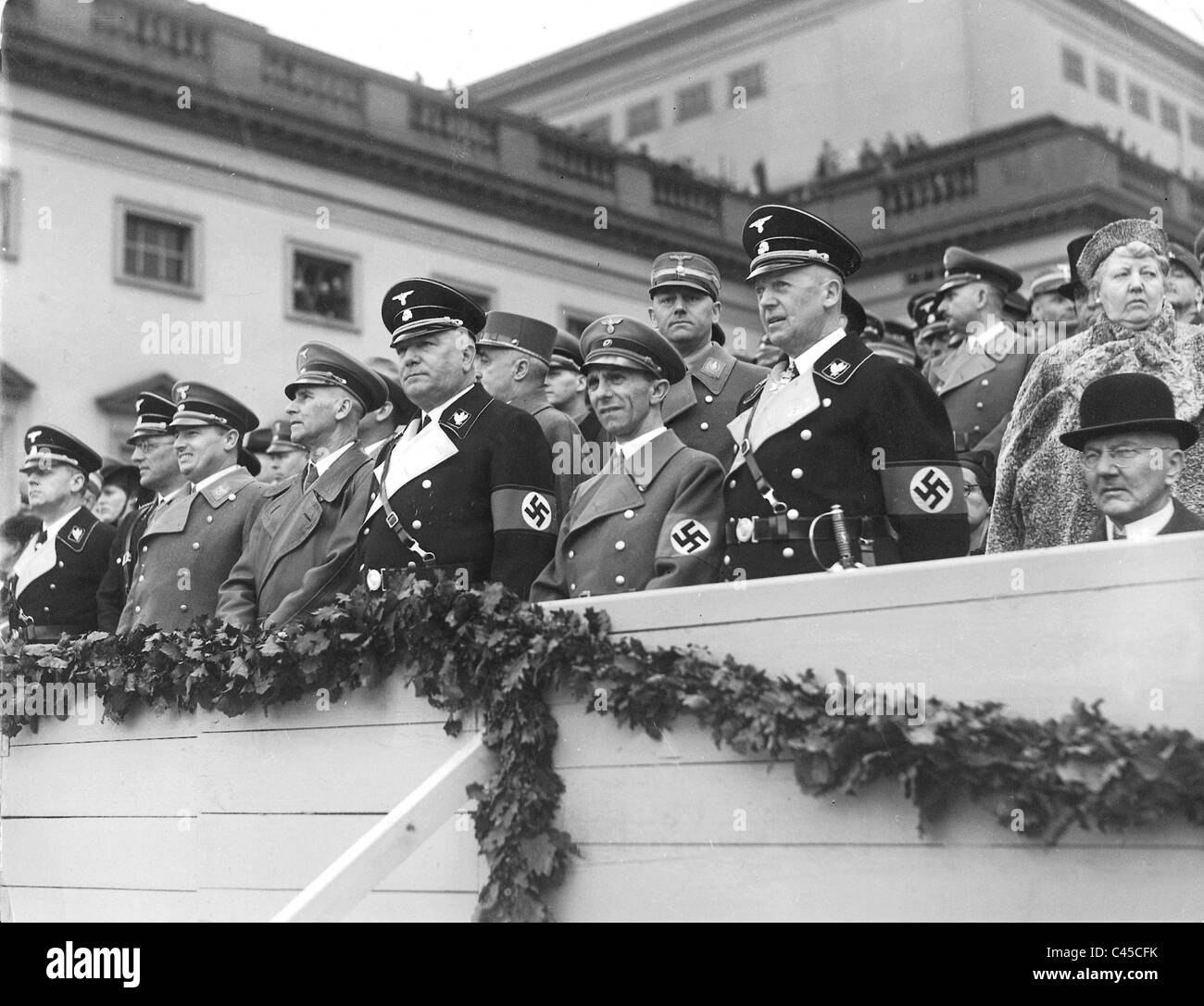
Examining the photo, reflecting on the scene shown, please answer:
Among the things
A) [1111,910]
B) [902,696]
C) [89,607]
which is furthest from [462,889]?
[89,607]

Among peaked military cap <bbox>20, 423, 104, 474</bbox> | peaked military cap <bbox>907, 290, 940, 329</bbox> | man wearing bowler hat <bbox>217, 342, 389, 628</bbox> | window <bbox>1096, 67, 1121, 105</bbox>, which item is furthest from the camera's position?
window <bbox>1096, 67, 1121, 105</bbox>

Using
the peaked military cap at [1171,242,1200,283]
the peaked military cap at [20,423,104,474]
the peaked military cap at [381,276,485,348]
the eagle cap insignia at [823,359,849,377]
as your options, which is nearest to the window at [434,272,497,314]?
the peaked military cap at [20,423,104,474]

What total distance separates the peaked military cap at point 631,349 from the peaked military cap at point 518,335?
117 cm

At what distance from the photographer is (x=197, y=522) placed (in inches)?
271

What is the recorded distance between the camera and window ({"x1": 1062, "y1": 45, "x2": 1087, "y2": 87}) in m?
13.2

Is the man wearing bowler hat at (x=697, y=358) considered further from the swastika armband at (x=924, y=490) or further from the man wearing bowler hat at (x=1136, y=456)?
the man wearing bowler hat at (x=1136, y=456)

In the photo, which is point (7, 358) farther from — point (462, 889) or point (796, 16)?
point (462, 889)

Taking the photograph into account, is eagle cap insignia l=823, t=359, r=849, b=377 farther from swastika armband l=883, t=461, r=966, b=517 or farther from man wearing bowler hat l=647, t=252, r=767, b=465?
man wearing bowler hat l=647, t=252, r=767, b=465

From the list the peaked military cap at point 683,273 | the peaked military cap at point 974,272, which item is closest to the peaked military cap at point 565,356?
the peaked military cap at point 683,273

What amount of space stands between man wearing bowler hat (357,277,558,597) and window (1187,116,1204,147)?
7.82 meters

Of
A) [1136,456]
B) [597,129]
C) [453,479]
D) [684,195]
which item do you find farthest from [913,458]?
[684,195]

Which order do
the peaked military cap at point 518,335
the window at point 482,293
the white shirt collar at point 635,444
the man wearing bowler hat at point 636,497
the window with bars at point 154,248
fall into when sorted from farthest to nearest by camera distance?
1. the window with bars at point 154,248
2. the window at point 482,293
3. the peaked military cap at point 518,335
4. the white shirt collar at point 635,444
5. the man wearing bowler hat at point 636,497

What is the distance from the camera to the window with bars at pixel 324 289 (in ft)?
52.7

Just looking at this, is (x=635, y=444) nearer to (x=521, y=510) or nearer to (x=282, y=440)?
(x=521, y=510)
